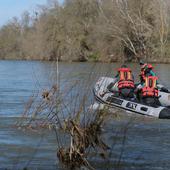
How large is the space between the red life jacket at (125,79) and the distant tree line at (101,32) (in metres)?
27.9

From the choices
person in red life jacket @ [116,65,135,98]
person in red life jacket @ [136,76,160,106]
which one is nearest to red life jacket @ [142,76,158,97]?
person in red life jacket @ [136,76,160,106]

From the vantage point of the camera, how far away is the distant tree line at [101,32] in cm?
4844

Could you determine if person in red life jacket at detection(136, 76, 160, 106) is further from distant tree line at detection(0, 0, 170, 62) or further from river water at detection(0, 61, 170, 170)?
distant tree line at detection(0, 0, 170, 62)

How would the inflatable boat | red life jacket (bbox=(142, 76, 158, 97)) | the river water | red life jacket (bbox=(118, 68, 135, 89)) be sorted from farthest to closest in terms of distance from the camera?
1. red life jacket (bbox=(118, 68, 135, 89))
2. red life jacket (bbox=(142, 76, 158, 97))
3. the inflatable boat
4. the river water

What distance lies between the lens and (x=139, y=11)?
4809 centimetres

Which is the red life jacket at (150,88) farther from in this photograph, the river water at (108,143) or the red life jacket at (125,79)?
the red life jacket at (125,79)

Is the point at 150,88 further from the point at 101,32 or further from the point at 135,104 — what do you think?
the point at 101,32

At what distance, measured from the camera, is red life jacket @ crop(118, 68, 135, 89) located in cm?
1542

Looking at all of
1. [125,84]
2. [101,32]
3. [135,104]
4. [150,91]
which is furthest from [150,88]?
[101,32]

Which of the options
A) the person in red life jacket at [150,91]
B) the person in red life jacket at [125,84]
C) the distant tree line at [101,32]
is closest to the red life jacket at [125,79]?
the person in red life jacket at [125,84]

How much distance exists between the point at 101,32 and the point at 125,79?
3593cm

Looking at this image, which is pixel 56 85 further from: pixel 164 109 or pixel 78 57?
pixel 78 57

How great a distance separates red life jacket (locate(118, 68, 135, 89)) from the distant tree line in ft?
91.4

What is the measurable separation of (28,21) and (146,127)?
63.7 m
